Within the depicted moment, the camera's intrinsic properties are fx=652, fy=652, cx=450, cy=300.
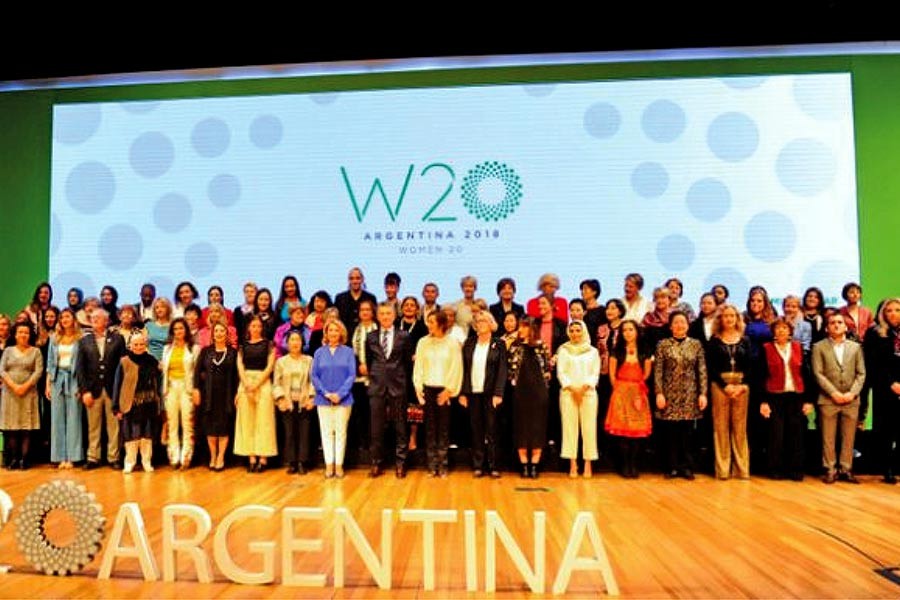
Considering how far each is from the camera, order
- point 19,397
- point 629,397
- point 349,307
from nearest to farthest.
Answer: point 629,397 → point 19,397 → point 349,307

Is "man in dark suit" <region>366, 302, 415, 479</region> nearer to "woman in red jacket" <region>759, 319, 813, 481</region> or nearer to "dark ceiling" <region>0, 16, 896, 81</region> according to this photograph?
"dark ceiling" <region>0, 16, 896, 81</region>

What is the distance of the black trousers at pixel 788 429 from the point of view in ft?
17.7

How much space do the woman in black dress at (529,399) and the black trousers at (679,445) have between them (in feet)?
3.50

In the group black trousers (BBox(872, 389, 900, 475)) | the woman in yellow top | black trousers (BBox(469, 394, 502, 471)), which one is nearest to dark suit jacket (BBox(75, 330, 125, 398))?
the woman in yellow top

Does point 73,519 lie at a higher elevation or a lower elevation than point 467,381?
lower

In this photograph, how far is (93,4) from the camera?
523cm

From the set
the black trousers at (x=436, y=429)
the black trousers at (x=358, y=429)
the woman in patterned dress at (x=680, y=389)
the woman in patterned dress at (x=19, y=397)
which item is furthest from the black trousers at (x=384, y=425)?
the woman in patterned dress at (x=19, y=397)

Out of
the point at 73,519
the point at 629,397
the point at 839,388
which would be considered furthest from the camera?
the point at 629,397

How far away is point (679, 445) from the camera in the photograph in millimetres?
5520

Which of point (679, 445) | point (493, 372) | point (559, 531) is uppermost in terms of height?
point (493, 372)

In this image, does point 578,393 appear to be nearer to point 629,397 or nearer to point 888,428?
point 629,397

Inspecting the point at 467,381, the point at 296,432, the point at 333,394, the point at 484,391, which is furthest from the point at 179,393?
the point at 484,391

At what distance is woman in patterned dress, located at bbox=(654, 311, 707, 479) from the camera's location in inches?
213

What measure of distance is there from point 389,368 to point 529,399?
1.21 m
